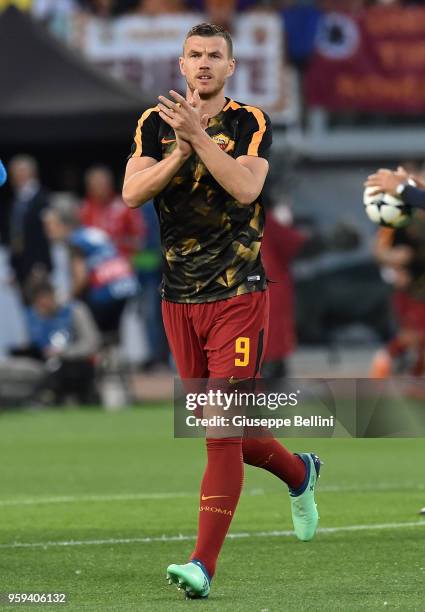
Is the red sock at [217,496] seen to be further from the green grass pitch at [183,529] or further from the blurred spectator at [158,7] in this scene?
the blurred spectator at [158,7]

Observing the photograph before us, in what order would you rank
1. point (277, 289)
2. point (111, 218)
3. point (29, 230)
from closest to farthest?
1. point (277, 289)
2. point (29, 230)
3. point (111, 218)

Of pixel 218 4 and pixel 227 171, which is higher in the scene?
pixel 227 171

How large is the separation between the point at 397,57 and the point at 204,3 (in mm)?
2976

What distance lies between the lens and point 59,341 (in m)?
17.4

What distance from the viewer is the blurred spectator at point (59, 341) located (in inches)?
678

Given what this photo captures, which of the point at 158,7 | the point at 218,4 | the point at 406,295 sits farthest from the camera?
the point at 218,4

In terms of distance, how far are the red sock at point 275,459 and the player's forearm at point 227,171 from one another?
116cm

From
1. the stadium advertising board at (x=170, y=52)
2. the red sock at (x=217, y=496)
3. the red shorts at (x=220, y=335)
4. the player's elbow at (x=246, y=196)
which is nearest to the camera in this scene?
the red sock at (x=217, y=496)

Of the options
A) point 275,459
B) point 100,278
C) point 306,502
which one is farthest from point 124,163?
point 275,459

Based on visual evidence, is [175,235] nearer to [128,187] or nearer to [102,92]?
[128,187]

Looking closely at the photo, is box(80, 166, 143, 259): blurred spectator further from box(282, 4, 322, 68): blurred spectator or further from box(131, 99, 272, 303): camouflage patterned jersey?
box(131, 99, 272, 303): camouflage patterned jersey

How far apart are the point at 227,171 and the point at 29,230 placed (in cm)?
1280

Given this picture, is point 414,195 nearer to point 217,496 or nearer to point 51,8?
point 217,496

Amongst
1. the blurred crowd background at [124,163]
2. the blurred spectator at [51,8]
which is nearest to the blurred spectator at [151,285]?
the blurred crowd background at [124,163]
